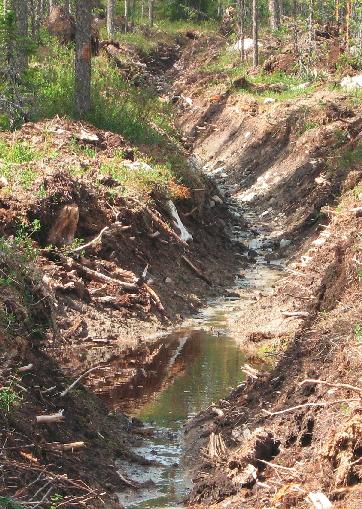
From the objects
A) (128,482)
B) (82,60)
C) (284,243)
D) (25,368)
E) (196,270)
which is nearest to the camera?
(25,368)

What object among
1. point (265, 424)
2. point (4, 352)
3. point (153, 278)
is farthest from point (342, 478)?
point (153, 278)

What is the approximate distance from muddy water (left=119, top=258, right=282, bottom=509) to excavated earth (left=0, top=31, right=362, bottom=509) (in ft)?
0.65

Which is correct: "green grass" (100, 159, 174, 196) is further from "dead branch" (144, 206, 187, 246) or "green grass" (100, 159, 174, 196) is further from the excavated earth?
"dead branch" (144, 206, 187, 246)

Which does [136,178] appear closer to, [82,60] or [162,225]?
[162,225]

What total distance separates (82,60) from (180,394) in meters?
10.3

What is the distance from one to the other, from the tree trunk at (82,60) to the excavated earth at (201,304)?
→ 126 centimetres

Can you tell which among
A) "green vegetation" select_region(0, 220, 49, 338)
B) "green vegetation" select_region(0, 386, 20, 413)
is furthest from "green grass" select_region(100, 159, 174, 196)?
"green vegetation" select_region(0, 386, 20, 413)

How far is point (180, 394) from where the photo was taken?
1104 centimetres

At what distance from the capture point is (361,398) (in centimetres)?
662

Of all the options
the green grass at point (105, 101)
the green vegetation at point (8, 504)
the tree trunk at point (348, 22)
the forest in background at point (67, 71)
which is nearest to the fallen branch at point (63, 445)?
the green vegetation at point (8, 504)

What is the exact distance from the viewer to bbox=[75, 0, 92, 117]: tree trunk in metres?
19.2

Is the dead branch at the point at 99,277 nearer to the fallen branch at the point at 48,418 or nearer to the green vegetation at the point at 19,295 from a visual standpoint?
the green vegetation at the point at 19,295

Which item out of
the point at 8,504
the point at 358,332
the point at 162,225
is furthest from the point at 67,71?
the point at 8,504

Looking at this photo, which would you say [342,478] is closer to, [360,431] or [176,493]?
[360,431]
